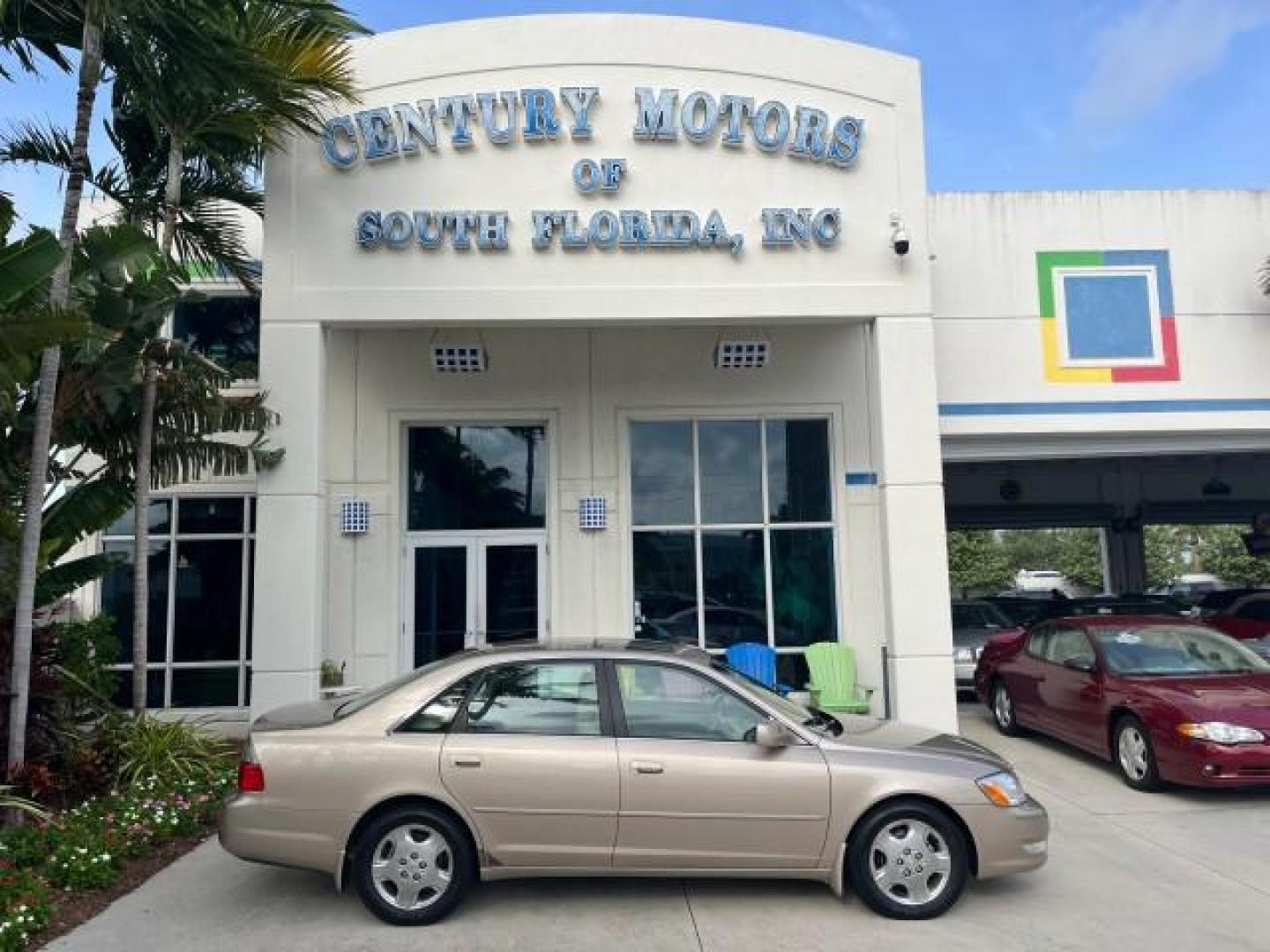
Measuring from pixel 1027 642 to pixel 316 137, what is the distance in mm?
9461

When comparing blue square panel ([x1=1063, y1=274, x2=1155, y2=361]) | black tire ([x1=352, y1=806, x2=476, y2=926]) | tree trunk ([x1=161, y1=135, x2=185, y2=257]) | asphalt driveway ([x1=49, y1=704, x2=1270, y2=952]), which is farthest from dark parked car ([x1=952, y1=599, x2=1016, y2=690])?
tree trunk ([x1=161, y1=135, x2=185, y2=257])

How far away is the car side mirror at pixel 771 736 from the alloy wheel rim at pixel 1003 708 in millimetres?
6612

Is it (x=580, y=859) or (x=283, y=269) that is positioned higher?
(x=283, y=269)

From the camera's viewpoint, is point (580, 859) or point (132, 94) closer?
point (580, 859)

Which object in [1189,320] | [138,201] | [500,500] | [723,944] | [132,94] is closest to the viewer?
[723,944]

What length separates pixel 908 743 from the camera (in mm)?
5453

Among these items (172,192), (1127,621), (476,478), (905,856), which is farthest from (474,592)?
(1127,621)

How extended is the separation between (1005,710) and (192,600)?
31.8 feet

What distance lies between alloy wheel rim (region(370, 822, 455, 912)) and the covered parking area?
15.3 m

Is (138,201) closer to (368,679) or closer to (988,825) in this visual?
(368,679)

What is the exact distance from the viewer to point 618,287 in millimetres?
9719

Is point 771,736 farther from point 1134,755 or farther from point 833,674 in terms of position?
point 833,674

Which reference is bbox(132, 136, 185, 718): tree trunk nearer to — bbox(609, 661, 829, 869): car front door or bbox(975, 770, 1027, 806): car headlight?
bbox(609, 661, 829, 869): car front door

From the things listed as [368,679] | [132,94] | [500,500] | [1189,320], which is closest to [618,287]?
[500,500]
